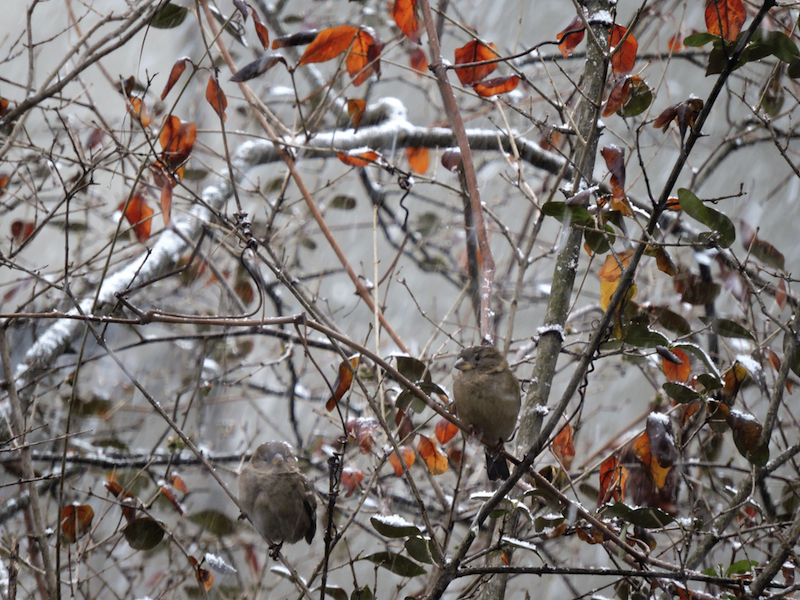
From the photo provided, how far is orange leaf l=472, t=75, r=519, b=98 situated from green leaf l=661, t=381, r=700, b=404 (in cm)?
124

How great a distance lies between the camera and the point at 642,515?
182cm

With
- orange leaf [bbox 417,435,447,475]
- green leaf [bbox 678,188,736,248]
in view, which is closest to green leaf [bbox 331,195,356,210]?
orange leaf [bbox 417,435,447,475]

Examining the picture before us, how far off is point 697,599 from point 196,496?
25.0ft

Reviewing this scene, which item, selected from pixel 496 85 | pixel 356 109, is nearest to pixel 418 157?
pixel 356 109

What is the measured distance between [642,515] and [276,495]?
1.45m

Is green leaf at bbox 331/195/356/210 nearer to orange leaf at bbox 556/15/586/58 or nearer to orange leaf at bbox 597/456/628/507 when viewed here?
orange leaf at bbox 556/15/586/58

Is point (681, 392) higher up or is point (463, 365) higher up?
point (463, 365)

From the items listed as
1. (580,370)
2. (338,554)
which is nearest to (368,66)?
(580,370)

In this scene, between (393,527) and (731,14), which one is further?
(731,14)

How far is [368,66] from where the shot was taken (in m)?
2.55

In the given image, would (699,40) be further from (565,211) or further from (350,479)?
(350,479)

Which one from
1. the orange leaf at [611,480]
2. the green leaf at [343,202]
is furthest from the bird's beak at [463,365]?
the green leaf at [343,202]

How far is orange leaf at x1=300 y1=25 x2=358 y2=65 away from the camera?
7.93 feet

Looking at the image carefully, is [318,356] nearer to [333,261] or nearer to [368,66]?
[333,261]
